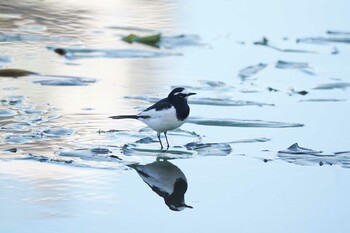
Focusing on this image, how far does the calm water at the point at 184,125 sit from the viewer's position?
561 cm

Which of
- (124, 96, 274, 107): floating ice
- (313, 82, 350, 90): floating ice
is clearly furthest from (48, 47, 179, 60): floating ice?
(313, 82, 350, 90): floating ice

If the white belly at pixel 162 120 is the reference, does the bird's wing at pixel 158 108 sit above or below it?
above

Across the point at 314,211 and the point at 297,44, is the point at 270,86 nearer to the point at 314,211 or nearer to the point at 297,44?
the point at 297,44

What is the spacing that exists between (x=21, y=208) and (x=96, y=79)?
378 centimetres

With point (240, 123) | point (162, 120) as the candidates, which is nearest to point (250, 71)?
point (240, 123)

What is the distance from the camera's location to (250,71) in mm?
9719

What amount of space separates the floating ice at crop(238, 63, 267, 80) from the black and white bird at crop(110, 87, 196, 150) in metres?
2.25

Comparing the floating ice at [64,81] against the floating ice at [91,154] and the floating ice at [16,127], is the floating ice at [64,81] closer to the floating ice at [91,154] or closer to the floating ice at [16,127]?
the floating ice at [16,127]

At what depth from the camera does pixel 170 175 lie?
639cm

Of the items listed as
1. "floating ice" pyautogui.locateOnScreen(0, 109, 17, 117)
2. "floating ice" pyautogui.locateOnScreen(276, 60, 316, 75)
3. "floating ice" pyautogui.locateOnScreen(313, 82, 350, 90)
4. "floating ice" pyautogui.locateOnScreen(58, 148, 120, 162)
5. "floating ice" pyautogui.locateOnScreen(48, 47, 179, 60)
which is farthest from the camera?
"floating ice" pyautogui.locateOnScreen(48, 47, 179, 60)

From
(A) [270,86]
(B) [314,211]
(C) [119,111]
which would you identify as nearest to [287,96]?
(A) [270,86]

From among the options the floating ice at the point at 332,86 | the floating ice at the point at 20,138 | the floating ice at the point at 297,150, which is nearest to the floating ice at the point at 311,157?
the floating ice at the point at 297,150

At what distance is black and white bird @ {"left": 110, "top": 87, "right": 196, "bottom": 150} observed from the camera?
7.17 m

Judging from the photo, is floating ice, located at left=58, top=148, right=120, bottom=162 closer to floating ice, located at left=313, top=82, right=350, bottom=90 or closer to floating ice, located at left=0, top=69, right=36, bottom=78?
floating ice, located at left=0, top=69, right=36, bottom=78
